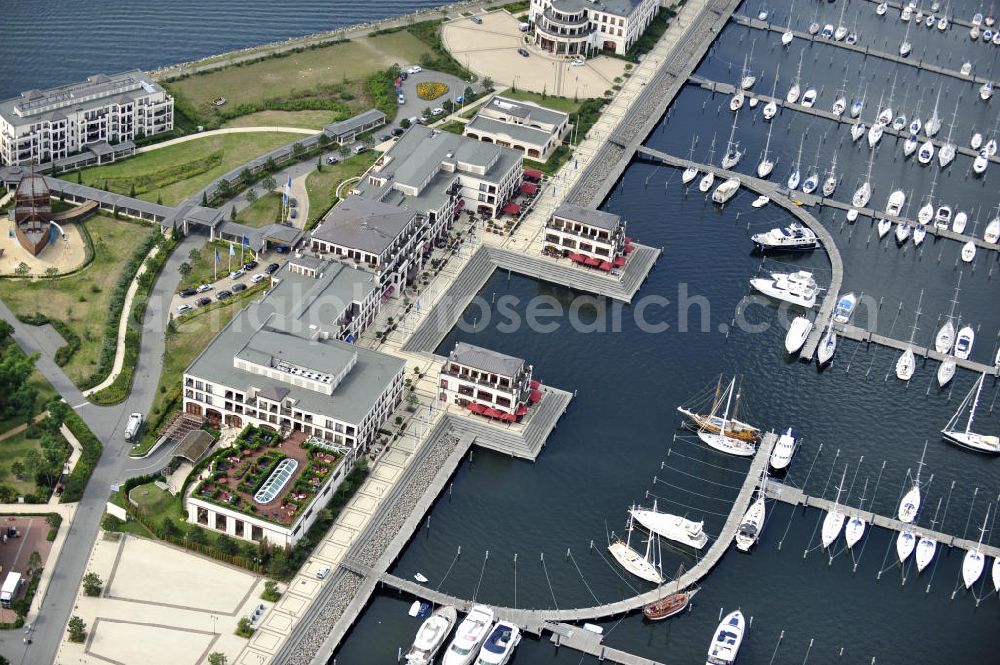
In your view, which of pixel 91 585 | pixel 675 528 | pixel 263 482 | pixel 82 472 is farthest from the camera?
pixel 675 528

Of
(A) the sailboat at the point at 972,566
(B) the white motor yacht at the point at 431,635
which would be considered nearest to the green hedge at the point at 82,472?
(B) the white motor yacht at the point at 431,635

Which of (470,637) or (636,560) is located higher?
(470,637)

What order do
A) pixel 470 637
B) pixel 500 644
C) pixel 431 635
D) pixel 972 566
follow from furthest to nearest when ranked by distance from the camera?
pixel 972 566, pixel 431 635, pixel 470 637, pixel 500 644

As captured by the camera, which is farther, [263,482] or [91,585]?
[263,482]

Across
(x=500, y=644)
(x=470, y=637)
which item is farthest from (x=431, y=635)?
(x=500, y=644)

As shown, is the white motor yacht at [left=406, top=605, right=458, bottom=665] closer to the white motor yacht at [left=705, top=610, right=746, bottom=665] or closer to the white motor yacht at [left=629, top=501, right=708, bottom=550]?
the white motor yacht at [left=629, top=501, right=708, bottom=550]

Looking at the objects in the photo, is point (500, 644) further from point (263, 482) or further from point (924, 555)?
point (924, 555)

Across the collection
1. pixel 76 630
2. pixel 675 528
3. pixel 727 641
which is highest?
pixel 76 630

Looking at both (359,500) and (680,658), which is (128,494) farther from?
(680,658)

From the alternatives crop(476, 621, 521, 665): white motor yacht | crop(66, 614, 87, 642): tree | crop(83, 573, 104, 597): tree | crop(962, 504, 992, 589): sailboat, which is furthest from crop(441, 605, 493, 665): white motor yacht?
crop(962, 504, 992, 589): sailboat
